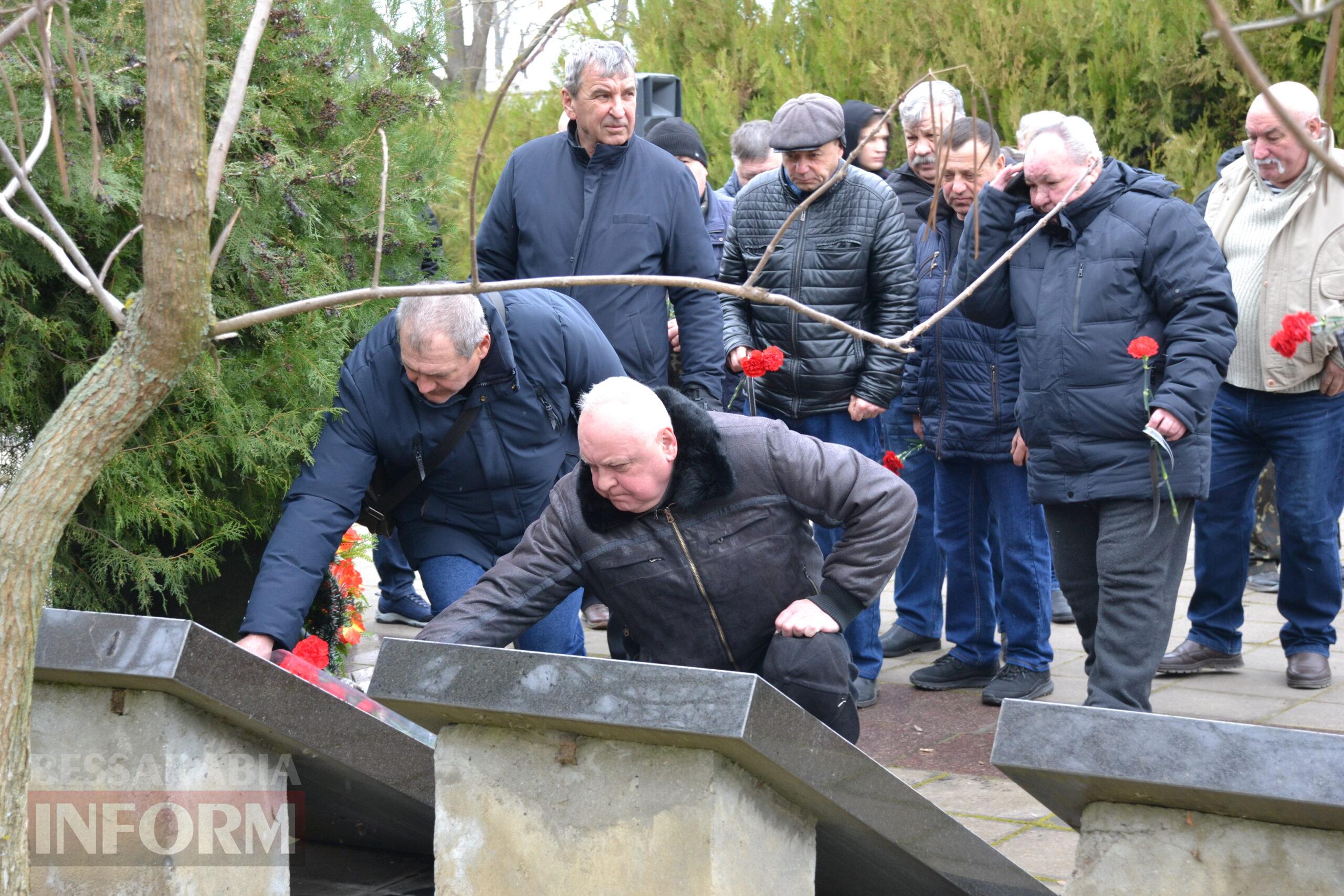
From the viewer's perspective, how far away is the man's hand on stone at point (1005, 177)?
4.45m

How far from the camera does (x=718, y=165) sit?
979 centimetres

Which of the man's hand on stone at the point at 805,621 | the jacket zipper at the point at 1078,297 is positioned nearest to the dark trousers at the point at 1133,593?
the jacket zipper at the point at 1078,297

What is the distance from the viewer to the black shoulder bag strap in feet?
13.3

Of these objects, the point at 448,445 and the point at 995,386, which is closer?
the point at 448,445

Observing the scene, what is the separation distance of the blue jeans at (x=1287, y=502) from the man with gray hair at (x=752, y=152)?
2696 mm

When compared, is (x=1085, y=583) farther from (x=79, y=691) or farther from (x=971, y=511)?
(x=79, y=691)

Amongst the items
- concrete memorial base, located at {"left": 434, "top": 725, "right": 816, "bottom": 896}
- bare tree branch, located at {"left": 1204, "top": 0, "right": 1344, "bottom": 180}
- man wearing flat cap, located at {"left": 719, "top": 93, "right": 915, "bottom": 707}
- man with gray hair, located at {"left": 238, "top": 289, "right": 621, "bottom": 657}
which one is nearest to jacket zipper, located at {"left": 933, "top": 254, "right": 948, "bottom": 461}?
man wearing flat cap, located at {"left": 719, "top": 93, "right": 915, "bottom": 707}

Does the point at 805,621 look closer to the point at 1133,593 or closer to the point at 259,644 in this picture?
the point at 1133,593

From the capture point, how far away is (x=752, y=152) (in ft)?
22.7

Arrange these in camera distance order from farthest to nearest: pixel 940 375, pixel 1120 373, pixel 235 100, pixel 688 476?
pixel 940 375 → pixel 1120 373 → pixel 688 476 → pixel 235 100

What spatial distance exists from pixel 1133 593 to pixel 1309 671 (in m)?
1.36

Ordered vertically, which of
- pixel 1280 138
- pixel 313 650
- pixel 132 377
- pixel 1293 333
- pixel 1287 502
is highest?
pixel 1280 138

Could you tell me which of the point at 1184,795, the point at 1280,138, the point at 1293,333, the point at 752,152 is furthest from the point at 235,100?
the point at 752,152

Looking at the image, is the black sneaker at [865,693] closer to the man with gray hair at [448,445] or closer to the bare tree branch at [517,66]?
the man with gray hair at [448,445]
